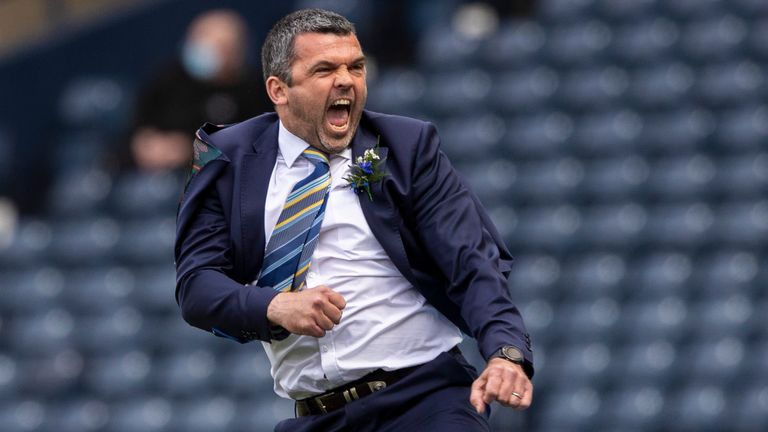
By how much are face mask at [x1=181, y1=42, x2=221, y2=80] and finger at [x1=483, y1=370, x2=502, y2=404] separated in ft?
21.2

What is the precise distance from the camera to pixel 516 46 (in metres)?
10.6

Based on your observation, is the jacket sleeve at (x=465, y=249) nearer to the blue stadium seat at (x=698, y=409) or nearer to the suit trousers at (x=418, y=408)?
the suit trousers at (x=418, y=408)

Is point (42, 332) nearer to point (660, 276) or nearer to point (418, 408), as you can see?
point (660, 276)

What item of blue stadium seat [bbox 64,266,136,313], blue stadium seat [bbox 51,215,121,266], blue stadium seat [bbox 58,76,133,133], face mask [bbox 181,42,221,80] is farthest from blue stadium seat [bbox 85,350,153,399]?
blue stadium seat [bbox 58,76,133,133]

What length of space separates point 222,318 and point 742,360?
5.55 meters

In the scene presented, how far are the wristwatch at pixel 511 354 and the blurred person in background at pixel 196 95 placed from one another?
5.91 meters

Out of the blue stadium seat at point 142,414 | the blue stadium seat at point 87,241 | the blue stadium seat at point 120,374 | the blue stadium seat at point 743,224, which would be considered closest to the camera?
the blue stadium seat at point 743,224

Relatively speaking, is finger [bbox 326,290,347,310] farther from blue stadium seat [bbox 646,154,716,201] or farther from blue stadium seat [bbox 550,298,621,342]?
blue stadium seat [bbox 646,154,716,201]

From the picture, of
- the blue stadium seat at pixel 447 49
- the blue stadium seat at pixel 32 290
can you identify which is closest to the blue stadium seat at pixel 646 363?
the blue stadium seat at pixel 447 49

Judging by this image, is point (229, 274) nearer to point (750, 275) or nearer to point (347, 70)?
point (347, 70)

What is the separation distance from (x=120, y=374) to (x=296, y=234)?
6264mm

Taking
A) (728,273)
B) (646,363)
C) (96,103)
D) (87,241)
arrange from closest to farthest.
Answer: (646,363)
(728,273)
(87,241)
(96,103)

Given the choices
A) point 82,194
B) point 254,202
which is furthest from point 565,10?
point 254,202

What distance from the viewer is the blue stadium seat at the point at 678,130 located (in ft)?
32.3
